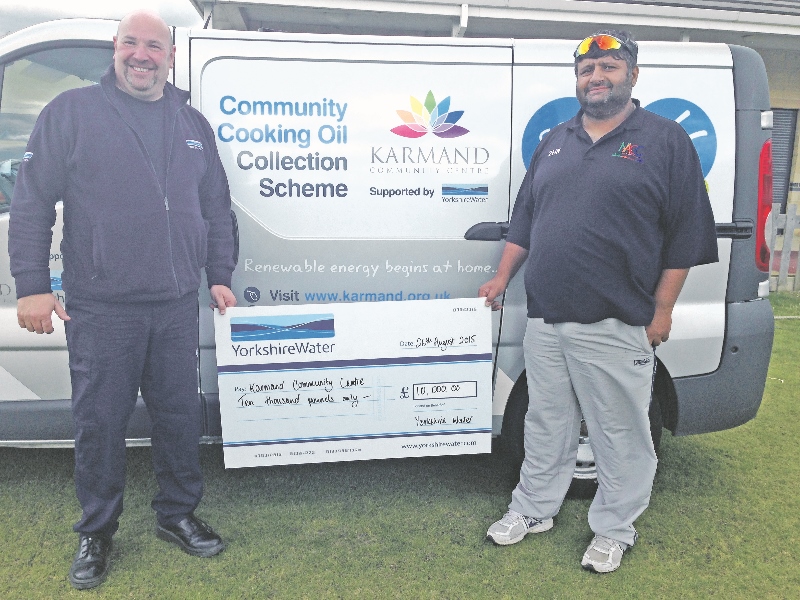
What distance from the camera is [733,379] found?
276 centimetres

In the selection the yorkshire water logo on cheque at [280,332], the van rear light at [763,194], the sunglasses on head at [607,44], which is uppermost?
the sunglasses on head at [607,44]

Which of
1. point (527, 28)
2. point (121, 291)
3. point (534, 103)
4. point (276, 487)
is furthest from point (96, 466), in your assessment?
point (527, 28)

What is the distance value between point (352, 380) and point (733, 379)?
163cm

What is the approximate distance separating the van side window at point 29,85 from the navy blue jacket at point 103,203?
45 centimetres

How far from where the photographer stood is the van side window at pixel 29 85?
8.16 ft

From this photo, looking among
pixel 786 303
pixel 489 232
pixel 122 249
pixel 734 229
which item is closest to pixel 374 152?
pixel 489 232

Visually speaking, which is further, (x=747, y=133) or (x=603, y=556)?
(x=747, y=133)

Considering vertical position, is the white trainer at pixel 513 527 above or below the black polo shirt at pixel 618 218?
below

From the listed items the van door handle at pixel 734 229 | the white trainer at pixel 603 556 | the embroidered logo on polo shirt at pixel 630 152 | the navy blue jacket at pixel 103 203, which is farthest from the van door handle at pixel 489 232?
the white trainer at pixel 603 556

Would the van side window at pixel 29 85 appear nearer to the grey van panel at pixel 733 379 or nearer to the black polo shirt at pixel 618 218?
the black polo shirt at pixel 618 218

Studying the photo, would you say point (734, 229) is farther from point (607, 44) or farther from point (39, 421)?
point (39, 421)

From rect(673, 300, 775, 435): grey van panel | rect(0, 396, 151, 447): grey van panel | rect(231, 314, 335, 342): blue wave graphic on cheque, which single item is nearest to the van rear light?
rect(673, 300, 775, 435): grey van panel

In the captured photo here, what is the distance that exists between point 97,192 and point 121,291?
1.09ft

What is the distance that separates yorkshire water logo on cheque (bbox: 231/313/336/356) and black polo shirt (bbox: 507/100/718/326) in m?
0.87
